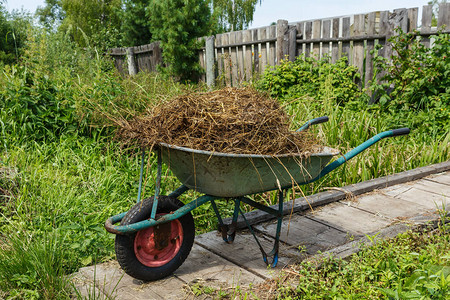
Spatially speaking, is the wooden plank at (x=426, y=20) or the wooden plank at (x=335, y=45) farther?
the wooden plank at (x=335, y=45)

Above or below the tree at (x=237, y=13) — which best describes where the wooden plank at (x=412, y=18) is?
below

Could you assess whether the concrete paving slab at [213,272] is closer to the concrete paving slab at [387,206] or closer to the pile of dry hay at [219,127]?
the pile of dry hay at [219,127]

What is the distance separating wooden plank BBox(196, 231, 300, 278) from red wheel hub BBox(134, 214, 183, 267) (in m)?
0.37

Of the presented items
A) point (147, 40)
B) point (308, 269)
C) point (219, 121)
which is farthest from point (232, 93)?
point (147, 40)

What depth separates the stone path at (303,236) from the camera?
2230 mm

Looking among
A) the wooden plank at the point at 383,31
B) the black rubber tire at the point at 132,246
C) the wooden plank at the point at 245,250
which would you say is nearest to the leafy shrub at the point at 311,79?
the wooden plank at the point at 383,31

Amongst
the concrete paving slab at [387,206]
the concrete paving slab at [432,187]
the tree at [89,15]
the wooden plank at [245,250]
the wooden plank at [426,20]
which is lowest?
the concrete paving slab at [432,187]

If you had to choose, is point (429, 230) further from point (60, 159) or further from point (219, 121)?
point (60, 159)

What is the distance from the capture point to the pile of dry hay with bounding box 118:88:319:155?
208 centimetres

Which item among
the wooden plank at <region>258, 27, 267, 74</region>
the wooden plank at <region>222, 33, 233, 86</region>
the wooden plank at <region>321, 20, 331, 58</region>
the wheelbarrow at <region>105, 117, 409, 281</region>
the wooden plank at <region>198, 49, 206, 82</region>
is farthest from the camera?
the wooden plank at <region>198, 49, 206, 82</region>

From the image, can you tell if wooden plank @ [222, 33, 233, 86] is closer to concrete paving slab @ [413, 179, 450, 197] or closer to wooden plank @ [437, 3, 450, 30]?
wooden plank @ [437, 3, 450, 30]

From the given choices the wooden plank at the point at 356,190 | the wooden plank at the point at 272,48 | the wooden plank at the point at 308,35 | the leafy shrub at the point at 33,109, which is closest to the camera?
the wooden plank at the point at 356,190

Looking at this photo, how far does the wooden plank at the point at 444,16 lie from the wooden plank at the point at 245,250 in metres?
4.27

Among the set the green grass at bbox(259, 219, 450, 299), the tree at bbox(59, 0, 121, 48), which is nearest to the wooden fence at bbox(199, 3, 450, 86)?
the green grass at bbox(259, 219, 450, 299)
